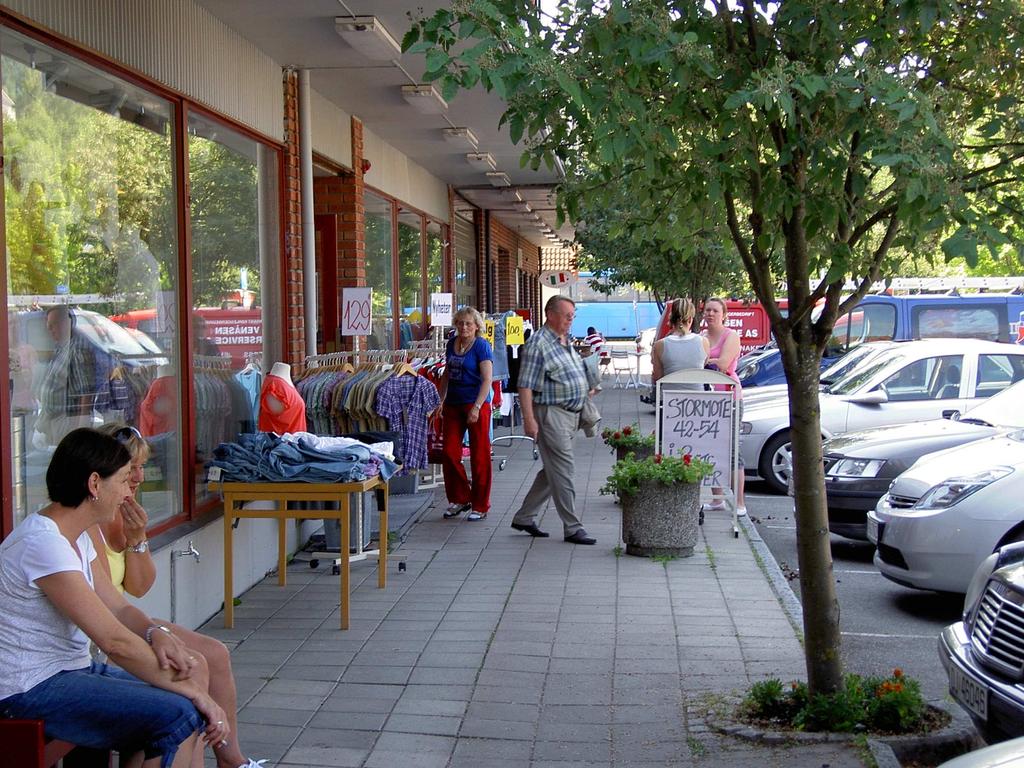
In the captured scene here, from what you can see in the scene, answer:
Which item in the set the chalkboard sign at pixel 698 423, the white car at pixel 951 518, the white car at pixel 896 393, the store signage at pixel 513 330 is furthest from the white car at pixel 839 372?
the white car at pixel 951 518

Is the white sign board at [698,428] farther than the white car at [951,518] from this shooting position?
Yes

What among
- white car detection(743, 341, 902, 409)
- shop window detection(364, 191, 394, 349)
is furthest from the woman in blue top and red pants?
white car detection(743, 341, 902, 409)

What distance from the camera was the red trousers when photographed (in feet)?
33.2

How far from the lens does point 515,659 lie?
241 inches

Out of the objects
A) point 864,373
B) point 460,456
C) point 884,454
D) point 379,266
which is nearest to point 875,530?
point 884,454

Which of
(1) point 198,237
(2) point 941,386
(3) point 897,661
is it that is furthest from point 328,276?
(3) point 897,661

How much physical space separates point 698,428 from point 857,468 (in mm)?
1311

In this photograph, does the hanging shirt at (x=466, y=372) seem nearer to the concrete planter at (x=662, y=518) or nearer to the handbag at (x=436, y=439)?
the handbag at (x=436, y=439)

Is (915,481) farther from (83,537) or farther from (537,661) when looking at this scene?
(83,537)

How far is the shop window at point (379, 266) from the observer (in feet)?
42.5

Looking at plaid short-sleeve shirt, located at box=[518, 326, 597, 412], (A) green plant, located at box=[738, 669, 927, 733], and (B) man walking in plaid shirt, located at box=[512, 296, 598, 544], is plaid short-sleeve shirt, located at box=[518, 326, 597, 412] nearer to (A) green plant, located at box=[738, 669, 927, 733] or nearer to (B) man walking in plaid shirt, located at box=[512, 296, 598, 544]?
(B) man walking in plaid shirt, located at box=[512, 296, 598, 544]

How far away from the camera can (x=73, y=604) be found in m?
3.66

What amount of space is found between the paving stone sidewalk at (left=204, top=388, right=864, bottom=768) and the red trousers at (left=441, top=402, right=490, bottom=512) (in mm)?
1024

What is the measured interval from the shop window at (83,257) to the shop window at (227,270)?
0.36 m
